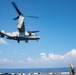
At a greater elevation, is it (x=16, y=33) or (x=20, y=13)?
(x=20, y=13)

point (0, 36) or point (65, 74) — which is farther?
point (0, 36)

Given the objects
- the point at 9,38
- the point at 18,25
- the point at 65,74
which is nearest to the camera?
the point at 65,74

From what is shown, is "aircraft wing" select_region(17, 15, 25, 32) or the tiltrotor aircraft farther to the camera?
the tiltrotor aircraft

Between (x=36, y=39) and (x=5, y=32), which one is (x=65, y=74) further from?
(x=5, y=32)

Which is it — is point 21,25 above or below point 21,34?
above

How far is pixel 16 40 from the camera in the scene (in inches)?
2424

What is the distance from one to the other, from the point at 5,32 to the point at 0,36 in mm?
2357

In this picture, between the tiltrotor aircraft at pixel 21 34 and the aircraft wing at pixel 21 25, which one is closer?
the aircraft wing at pixel 21 25

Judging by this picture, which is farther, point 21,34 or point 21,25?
point 21,34

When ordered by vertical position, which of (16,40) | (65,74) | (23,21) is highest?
(23,21)

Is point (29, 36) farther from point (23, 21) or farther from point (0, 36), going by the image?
point (0, 36)

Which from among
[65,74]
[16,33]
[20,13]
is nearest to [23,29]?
[16,33]

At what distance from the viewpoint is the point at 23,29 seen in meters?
A: 61.6

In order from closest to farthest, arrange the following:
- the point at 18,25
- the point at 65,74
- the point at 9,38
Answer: the point at 65,74
the point at 18,25
the point at 9,38
